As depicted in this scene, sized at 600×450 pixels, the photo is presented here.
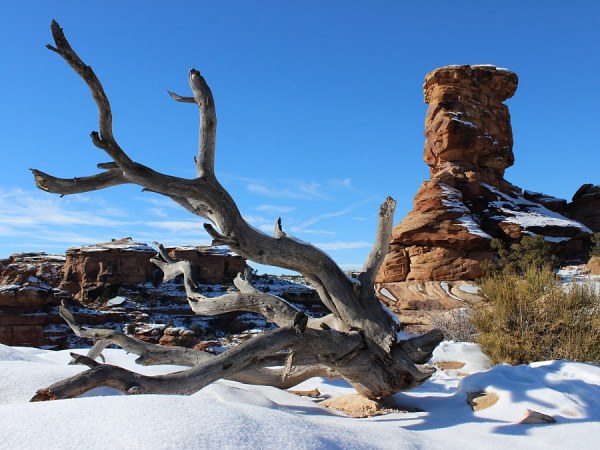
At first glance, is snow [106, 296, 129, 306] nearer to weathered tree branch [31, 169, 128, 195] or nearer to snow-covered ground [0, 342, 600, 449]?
snow-covered ground [0, 342, 600, 449]

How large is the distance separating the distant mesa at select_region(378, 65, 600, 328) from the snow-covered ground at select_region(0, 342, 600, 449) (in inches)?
755

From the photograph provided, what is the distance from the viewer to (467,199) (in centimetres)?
3097

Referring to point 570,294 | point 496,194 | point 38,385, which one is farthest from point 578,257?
point 38,385

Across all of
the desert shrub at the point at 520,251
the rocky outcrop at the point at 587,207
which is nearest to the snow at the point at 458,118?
the desert shrub at the point at 520,251

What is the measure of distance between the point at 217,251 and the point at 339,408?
4410 cm

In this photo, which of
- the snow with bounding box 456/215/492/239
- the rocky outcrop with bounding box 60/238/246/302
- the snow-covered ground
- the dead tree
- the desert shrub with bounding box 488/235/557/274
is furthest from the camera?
the rocky outcrop with bounding box 60/238/246/302

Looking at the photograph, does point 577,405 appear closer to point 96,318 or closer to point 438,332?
point 438,332

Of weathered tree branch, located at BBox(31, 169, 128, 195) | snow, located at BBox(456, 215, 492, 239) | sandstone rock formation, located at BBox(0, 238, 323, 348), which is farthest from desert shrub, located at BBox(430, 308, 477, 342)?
snow, located at BBox(456, 215, 492, 239)

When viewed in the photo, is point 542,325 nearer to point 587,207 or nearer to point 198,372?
point 198,372

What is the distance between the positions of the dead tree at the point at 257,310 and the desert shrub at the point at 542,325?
6.43 feet

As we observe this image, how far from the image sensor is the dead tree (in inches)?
150

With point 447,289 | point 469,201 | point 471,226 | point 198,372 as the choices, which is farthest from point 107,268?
point 198,372

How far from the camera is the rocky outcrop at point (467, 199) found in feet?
86.9

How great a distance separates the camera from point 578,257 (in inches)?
1123
